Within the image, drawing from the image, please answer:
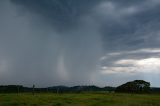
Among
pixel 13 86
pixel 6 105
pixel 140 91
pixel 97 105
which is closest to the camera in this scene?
A: pixel 6 105

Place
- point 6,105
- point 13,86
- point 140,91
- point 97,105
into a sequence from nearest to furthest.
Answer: point 6,105
point 97,105
point 140,91
point 13,86

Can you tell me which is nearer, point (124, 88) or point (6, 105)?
point (6, 105)

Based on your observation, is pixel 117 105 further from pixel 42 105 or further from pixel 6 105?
pixel 6 105

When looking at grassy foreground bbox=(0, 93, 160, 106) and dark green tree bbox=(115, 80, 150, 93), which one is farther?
dark green tree bbox=(115, 80, 150, 93)

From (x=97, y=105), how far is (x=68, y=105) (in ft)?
15.8

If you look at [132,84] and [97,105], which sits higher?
[132,84]

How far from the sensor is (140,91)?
113812mm

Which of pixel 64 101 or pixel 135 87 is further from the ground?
pixel 135 87

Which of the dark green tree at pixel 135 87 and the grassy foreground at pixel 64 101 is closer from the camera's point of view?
the grassy foreground at pixel 64 101

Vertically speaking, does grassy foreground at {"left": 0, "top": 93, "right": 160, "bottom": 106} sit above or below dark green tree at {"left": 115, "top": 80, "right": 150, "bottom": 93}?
below

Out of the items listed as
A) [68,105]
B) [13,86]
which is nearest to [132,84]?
[13,86]

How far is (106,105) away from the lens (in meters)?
42.3

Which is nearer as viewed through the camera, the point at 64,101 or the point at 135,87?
the point at 64,101

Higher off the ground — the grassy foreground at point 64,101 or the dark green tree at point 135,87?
the dark green tree at point 135,87
